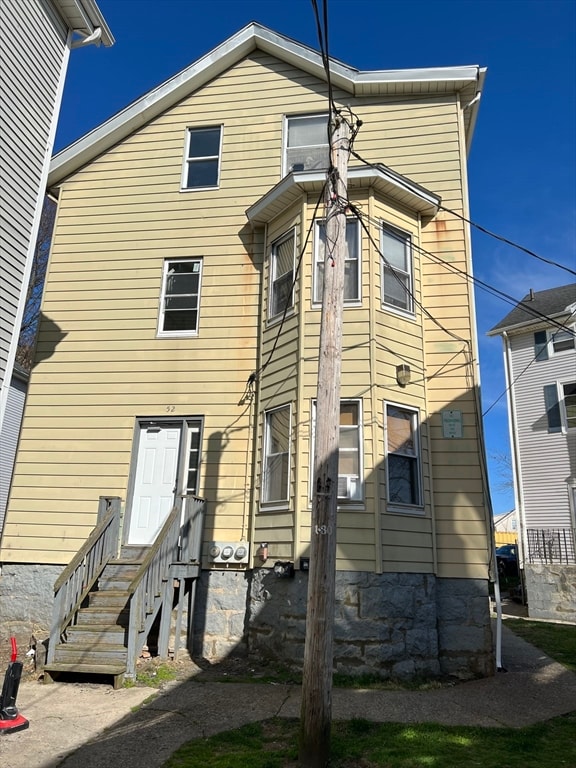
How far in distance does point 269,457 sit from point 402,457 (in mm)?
2080

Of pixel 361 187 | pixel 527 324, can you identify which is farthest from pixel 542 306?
pixel 361 187

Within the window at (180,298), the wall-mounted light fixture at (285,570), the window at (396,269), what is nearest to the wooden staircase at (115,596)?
the wall-mounted light fixture at (285,570)

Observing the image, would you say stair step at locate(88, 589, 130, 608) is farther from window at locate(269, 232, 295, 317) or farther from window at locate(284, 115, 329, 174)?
window at locate(284, 115, 329, 174)

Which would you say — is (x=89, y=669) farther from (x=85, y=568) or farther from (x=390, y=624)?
(x=390, y=624)

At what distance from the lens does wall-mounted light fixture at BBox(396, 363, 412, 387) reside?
9312 mm

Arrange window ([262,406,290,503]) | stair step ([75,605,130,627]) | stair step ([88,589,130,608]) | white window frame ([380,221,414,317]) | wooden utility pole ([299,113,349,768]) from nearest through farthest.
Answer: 1. wooden utility pole ([299,113,349,768])
2. stair step ([75,605,130,627])
3. stair step ([88,589,130,608])
4. window ([262,406,290,503])
5. white window frame ([380,221,414,317])

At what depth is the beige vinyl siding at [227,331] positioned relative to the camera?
29.9 ft

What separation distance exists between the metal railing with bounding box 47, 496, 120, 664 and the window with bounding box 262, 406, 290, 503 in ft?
7.75

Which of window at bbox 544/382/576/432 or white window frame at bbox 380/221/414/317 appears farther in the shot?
window at bbox 544/382/576/432

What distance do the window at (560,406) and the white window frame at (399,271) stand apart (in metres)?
12.7

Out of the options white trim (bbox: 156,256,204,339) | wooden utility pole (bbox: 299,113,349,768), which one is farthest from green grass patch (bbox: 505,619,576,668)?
white trim (bbox: 156,256,204,339)

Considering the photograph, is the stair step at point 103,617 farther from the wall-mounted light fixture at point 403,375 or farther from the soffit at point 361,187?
the soffit at point 361,187

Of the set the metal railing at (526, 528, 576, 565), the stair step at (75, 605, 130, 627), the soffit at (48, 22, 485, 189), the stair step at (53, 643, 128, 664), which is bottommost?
the stair step at (53, 643, 128, 664)

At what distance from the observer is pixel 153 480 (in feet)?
33.7
